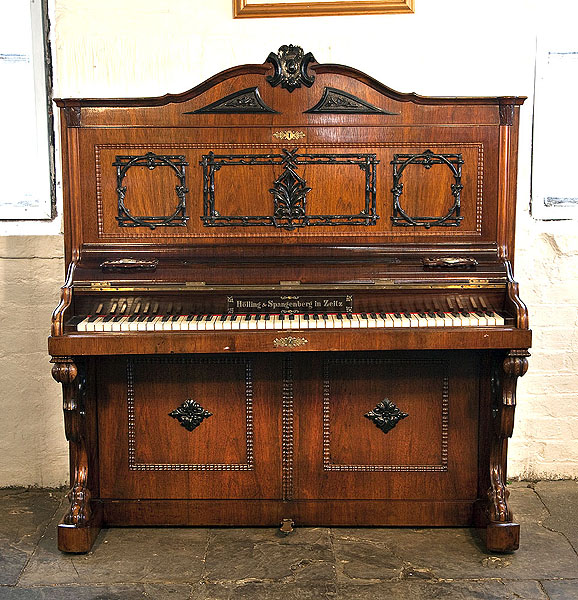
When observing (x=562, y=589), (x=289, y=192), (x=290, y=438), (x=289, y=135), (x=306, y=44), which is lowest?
(x=562, y=589)

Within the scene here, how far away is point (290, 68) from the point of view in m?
3.25

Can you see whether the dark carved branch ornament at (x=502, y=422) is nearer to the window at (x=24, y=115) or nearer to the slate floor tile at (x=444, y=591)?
the slate floor tile at (x=444, y=591)

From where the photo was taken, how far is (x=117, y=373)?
3.39 metres

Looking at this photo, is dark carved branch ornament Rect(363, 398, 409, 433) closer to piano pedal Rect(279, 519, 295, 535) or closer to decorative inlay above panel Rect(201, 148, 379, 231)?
piano pedal Rect(279, 519, 295, 535)

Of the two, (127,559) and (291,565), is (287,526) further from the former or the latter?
(127,559)

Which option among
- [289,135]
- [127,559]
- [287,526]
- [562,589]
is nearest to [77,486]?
[127,559]

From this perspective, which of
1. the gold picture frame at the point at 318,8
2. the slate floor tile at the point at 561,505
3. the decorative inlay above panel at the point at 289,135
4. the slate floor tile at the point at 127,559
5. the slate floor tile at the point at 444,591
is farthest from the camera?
the gold picture frame at the point at 318,8

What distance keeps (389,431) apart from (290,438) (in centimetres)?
43

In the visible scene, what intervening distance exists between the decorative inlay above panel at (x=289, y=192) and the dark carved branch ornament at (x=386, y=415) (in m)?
0.78

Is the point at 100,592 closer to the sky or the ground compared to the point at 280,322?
closer to the ground

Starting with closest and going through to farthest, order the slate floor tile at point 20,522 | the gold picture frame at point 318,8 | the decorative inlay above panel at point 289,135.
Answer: the slate floor tile at point 20,522, the decorative inlay above panel at point 289,135, the gold picture frame at point 318,8

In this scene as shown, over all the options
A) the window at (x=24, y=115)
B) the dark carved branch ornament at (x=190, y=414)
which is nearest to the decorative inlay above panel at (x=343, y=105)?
the dark carved branch ornament at (x=190, y=414)

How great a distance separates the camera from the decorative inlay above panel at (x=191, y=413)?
3.37 metres

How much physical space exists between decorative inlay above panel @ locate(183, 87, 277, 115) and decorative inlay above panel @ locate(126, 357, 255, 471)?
3.38 ft
